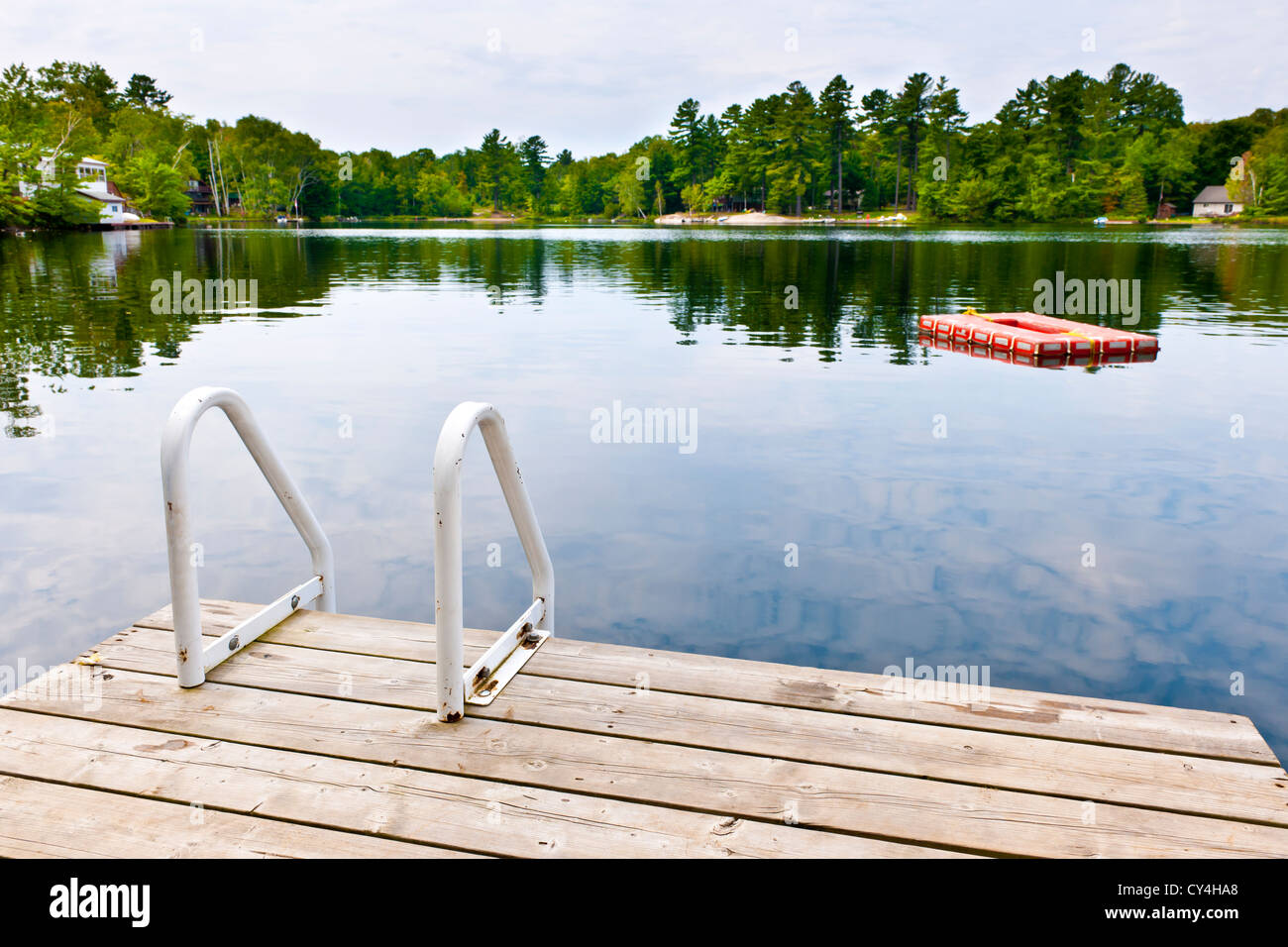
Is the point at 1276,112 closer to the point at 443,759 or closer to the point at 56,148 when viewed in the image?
the point at 56,148

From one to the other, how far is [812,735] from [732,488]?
18.6 feet

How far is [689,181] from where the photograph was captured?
12862 centimetres

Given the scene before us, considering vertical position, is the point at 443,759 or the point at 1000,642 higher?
the point at 443,759

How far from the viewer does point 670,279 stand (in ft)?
105

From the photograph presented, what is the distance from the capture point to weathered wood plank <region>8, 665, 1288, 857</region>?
2.52 meters

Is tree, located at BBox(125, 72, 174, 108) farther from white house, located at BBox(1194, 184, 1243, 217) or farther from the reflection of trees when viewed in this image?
white house, located at BBox(1194, 184, 1243, 217)

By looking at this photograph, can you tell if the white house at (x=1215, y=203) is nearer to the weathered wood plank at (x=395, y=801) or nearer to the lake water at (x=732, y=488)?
the lake water at (x=732, y=488)

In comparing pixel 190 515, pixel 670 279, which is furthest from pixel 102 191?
pixel 190 515

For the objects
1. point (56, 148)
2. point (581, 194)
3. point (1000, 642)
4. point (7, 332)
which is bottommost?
point (1000, 642)

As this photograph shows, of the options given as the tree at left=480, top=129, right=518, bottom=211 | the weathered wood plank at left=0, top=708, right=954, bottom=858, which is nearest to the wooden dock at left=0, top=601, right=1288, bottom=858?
the weathered wood plank at left=0, top=708, right=954, bottom=858

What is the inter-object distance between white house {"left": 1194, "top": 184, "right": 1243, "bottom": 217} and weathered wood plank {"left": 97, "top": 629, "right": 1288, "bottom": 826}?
392 ft
